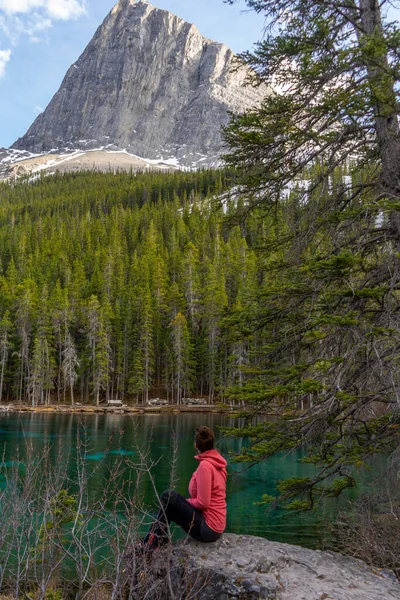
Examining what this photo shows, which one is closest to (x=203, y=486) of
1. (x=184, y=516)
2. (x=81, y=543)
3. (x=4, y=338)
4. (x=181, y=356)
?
(x=184, y=516)

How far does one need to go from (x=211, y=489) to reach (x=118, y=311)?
54.4m

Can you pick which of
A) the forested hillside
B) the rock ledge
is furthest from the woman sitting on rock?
the forested hillside

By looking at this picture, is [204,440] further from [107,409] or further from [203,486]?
[107,409]

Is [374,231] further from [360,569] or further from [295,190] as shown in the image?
[360,569]

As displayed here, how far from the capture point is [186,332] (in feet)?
170

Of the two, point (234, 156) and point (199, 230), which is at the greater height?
point (199, 230)

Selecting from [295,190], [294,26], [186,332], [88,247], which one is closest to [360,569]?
[295,190]

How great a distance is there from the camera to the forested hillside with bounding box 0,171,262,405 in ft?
169

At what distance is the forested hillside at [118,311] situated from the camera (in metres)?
51.5

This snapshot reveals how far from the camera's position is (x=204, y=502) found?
4859mm

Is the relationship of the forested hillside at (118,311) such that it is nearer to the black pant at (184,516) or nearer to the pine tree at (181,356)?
the pine tree at (181,356)

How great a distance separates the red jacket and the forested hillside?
1114 inches

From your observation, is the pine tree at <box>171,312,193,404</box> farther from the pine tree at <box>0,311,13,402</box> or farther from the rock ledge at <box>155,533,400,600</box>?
the rock ledge at <box>155,533,400,600</box>

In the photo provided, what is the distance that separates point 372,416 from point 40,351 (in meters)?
47.8
